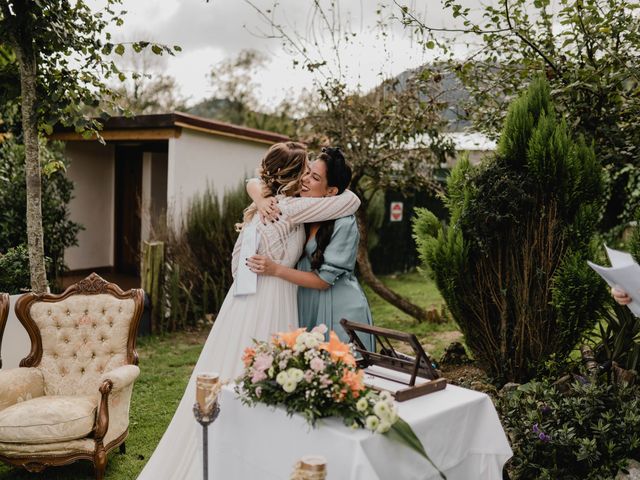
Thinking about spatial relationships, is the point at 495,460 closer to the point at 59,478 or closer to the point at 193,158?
the point at 59,478

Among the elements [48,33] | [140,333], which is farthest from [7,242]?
[48,33]

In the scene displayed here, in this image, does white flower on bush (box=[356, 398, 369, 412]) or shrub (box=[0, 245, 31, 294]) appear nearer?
white flower on bush (box=[356, 398, 369, 412])

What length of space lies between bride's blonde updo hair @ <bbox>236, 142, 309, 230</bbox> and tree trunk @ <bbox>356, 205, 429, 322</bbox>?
5358 millimetres

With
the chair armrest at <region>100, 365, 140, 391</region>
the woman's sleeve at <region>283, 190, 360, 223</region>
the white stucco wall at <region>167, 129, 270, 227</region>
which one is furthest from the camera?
the white stucco wall at <region>167, 129, 270, 227</region>

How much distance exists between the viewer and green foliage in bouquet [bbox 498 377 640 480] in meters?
3.65

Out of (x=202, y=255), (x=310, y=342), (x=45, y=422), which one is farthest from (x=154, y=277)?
(x=310, y=342)

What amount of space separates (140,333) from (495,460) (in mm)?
6603

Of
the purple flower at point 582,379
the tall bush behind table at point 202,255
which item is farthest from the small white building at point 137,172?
the purple flower at point 582,379

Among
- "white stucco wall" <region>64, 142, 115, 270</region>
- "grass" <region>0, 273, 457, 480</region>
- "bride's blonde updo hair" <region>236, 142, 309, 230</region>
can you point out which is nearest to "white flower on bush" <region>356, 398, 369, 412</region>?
"bride's blonde updo hair" <region>236, 142, 309, 230</region>

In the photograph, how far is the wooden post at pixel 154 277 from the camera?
869 cm

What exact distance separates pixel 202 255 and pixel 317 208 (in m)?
6.07

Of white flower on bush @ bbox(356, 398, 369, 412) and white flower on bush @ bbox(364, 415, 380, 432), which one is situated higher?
white flower on bush @ bbox(356, 398, 369, 412)

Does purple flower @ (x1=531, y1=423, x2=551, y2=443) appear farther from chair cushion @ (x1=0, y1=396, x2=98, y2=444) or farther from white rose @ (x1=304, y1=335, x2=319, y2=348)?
chair cushion @ (x1=0, y1=396, x2=98, y2=444)

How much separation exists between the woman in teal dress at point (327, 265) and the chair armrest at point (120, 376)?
1.35 m
